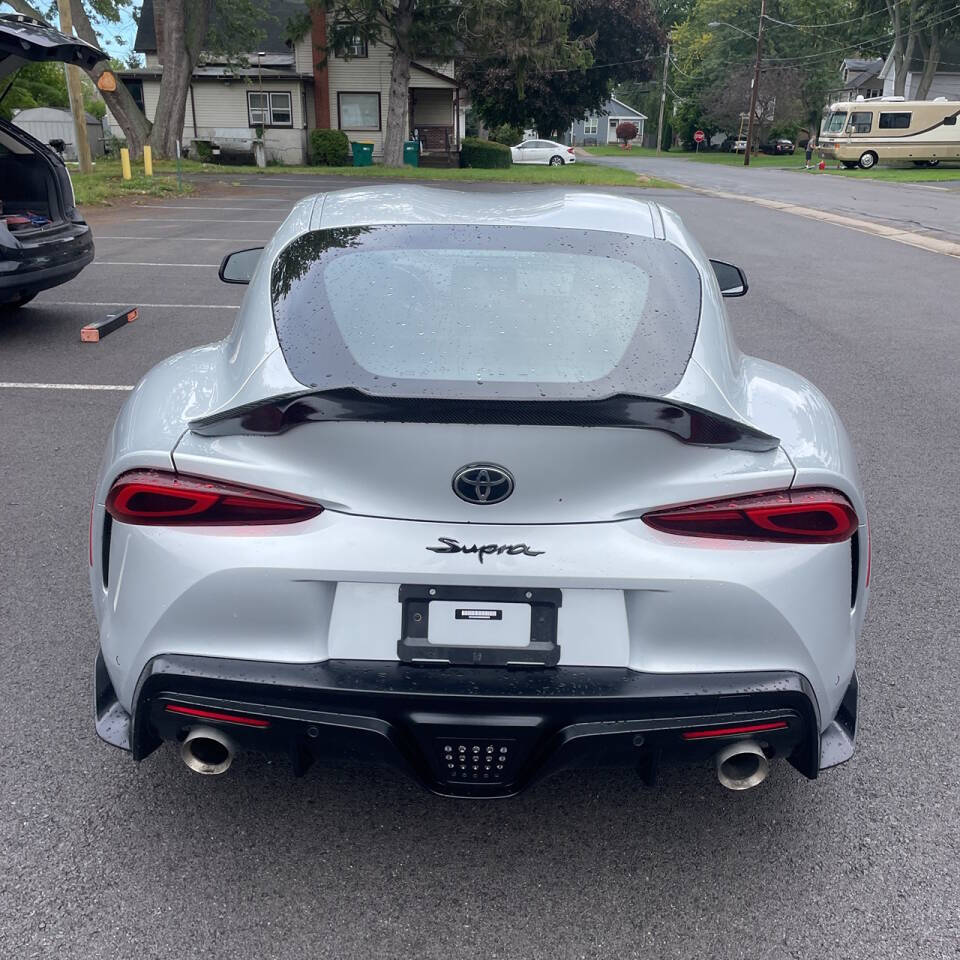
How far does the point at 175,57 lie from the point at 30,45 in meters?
26.1

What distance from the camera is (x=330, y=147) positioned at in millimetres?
39531

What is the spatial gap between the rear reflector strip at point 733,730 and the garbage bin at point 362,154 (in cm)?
3926

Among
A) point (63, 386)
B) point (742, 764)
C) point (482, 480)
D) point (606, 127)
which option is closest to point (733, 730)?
point (742, 764)

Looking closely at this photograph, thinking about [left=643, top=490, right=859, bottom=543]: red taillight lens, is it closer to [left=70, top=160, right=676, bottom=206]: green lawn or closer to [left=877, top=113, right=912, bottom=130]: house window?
[left=70, top=160, right=676, bottom=206]: green lawn

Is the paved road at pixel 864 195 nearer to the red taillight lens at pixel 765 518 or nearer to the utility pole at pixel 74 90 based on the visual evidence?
the red taillight lens at pixel 765 518

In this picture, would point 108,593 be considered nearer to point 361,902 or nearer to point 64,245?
point 361,902

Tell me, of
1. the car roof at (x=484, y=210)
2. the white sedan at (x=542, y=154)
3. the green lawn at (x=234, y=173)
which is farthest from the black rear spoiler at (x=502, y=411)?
the white sedan at (x=542, y=154)

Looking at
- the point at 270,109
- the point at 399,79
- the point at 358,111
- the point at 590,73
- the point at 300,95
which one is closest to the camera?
the point at 399,79

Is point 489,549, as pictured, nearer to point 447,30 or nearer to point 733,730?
point 733,730

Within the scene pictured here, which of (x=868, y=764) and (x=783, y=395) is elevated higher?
(x=783, y=395)

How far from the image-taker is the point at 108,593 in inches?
94.0

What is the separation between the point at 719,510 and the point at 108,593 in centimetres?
146

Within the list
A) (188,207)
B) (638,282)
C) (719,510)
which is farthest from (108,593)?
(188,207)

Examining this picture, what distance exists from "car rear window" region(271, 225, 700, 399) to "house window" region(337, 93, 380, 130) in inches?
1665
